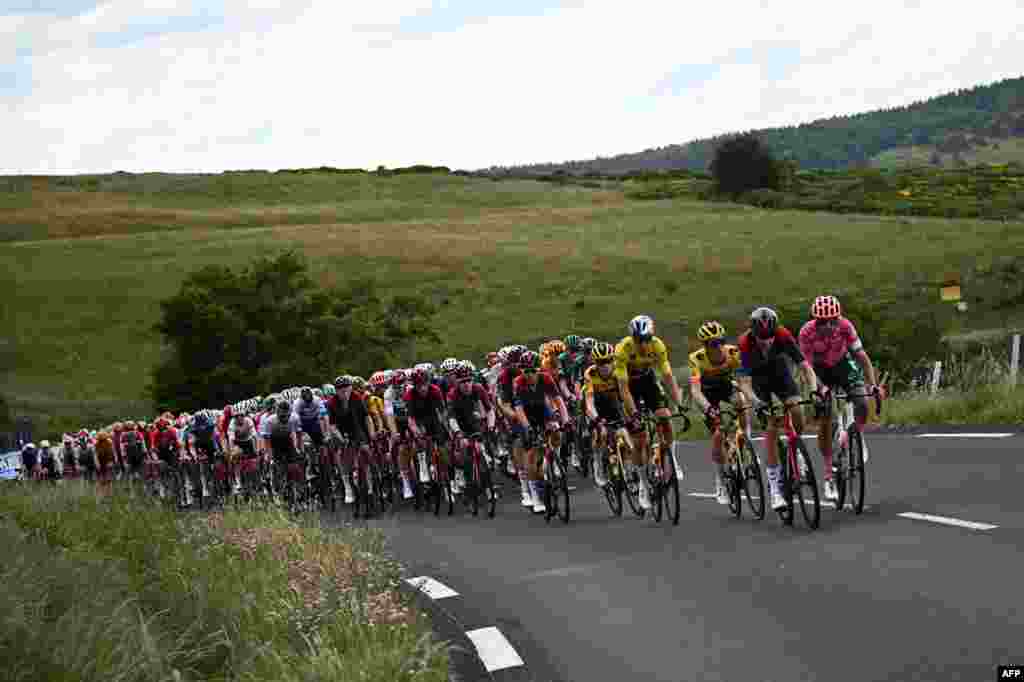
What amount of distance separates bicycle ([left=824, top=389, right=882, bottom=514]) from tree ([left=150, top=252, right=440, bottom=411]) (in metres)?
57.7

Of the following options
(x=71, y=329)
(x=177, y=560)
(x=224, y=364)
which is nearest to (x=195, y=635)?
(x=177, y=560)

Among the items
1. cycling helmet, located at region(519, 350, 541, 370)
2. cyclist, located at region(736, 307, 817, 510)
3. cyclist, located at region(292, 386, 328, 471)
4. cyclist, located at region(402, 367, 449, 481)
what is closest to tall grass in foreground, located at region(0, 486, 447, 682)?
cyclist, located at region(736, 307, 817, 510)

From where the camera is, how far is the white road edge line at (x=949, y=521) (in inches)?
448

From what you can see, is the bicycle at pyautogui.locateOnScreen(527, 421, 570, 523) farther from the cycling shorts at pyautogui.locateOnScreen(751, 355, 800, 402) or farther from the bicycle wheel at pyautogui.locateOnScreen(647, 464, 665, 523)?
the cycling shorts at pyautogui.locateOnScreen(751, 355, 800, 402)

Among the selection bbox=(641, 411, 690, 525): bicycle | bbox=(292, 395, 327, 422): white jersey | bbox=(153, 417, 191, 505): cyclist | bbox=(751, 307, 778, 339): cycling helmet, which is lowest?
bbox=(153, 417, 191, 505): cyclist

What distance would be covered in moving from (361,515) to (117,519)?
9.40 metres

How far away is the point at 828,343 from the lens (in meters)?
12.9

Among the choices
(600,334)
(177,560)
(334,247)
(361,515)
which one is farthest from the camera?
(334,247)

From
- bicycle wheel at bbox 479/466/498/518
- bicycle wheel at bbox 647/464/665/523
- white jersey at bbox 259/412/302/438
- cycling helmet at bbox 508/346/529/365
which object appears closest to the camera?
bicycle wheel at bbox 647/464/665/523

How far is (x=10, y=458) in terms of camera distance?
53.8 metres

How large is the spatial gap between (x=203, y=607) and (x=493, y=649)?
1872mm

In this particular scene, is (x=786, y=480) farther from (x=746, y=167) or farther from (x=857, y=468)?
(x=746, y=167)

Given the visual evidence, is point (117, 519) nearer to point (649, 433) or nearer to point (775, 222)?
point (649, 433)

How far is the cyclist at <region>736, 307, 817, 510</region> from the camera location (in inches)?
496
